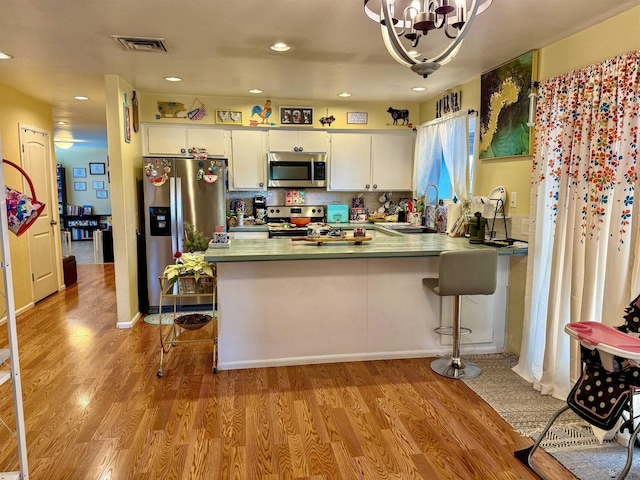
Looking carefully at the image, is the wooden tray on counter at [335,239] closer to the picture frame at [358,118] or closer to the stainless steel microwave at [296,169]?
the stainless steel microwave at [296,169]

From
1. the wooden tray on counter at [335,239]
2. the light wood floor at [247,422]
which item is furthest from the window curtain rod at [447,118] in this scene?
the light wood floor at [247,422]

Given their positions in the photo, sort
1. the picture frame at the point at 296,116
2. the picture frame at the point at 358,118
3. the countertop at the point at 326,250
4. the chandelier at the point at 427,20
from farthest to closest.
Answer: the picture frame at the point at 358,118
the picture frame at the point at 296,116
the countertop at the point at 326,250
the chandelier at the point at 427,20

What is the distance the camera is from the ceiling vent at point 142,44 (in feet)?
9.89

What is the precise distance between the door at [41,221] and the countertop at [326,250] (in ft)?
10.3

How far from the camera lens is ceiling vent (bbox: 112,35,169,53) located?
3.01 metres

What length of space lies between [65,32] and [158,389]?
2475mm

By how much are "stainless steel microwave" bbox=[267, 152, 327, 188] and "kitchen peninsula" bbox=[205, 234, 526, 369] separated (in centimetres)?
183

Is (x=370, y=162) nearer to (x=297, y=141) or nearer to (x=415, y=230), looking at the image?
(x=297, y=141)

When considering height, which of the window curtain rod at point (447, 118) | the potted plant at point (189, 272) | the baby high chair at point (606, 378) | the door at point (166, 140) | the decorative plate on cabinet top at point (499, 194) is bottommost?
the baby high chair at point (606, 378)

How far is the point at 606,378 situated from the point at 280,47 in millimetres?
2846

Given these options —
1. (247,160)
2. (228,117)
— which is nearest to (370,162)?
(247,160)

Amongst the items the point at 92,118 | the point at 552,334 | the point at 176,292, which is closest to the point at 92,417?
the point at 176,292

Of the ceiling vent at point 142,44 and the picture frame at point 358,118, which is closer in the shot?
the ceiling vent at point 142,44

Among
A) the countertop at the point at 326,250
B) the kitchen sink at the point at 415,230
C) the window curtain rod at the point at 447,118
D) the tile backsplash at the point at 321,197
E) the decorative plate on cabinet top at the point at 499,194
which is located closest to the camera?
the countertop at the point at 326,250
